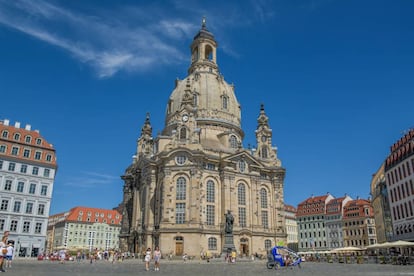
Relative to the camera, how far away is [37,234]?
53469mm

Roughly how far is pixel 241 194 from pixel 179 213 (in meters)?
11.5

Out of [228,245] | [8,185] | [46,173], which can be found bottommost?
[228,245]

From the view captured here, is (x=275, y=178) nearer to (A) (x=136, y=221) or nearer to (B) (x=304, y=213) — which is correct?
(A) (x=136, y=221)

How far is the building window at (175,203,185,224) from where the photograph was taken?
53.2m

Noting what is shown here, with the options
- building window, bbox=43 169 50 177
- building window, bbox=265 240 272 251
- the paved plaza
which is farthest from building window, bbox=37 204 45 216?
building window, bbox=265 240 272 251

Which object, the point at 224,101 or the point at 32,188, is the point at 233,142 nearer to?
the point at 224,101

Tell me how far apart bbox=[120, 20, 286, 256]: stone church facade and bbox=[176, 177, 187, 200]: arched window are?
15 cm

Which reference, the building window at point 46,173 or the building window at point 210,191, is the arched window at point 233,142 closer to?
the building window at point 210,191

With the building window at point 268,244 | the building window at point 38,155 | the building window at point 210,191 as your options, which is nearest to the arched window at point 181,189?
the building window at point 210,191

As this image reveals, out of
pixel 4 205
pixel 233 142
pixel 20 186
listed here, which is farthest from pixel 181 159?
pixel 4 205

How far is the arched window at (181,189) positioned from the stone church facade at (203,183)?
15 centimetres

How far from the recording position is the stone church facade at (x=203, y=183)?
175 feet

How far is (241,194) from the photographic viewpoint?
59.2 meters

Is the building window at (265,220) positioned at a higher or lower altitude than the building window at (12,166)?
lower
